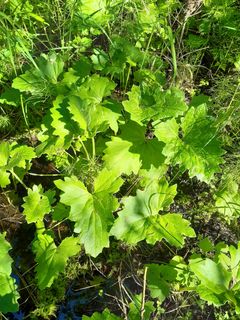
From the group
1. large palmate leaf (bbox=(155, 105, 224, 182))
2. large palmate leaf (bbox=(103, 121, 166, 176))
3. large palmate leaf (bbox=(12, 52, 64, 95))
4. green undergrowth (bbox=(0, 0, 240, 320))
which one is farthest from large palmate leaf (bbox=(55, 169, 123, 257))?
large palmate leaf (bbox=(12, 52, 64, 95))

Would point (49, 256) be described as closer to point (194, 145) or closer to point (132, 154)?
point (132, 154)

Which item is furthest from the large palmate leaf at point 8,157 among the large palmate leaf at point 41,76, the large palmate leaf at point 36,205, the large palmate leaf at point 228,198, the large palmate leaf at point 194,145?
the large palmate leaf at point 228,198

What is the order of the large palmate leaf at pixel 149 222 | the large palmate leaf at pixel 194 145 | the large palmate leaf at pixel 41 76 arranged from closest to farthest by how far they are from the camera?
the large palmate leaf at pixel 149 222
the large palmate leaf at pixel 194 145
the large palmate leaf at pixel 41 76

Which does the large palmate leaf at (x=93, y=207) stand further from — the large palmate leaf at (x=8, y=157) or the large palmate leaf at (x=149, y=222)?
the large palmate leaf at (x=8, y=157)

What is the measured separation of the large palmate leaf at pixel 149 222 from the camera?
1.93 meters

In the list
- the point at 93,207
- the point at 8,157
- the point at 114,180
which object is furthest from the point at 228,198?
the point at 8,157

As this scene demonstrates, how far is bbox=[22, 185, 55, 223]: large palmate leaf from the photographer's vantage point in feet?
6.84

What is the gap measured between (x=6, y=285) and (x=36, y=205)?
42 cm

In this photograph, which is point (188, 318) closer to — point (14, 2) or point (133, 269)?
point (133, 269)

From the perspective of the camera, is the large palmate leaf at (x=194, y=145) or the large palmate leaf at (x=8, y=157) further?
the large palmate leaf at (x=8, y=157)

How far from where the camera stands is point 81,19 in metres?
2.60

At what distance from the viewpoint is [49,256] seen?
199 cm

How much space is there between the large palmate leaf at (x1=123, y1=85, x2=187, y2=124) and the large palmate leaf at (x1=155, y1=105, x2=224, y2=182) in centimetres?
5

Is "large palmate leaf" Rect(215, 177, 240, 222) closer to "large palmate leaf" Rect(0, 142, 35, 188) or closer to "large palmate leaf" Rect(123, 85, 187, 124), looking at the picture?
"large palmate leaf" Rect(123, 85, 187, 124)
